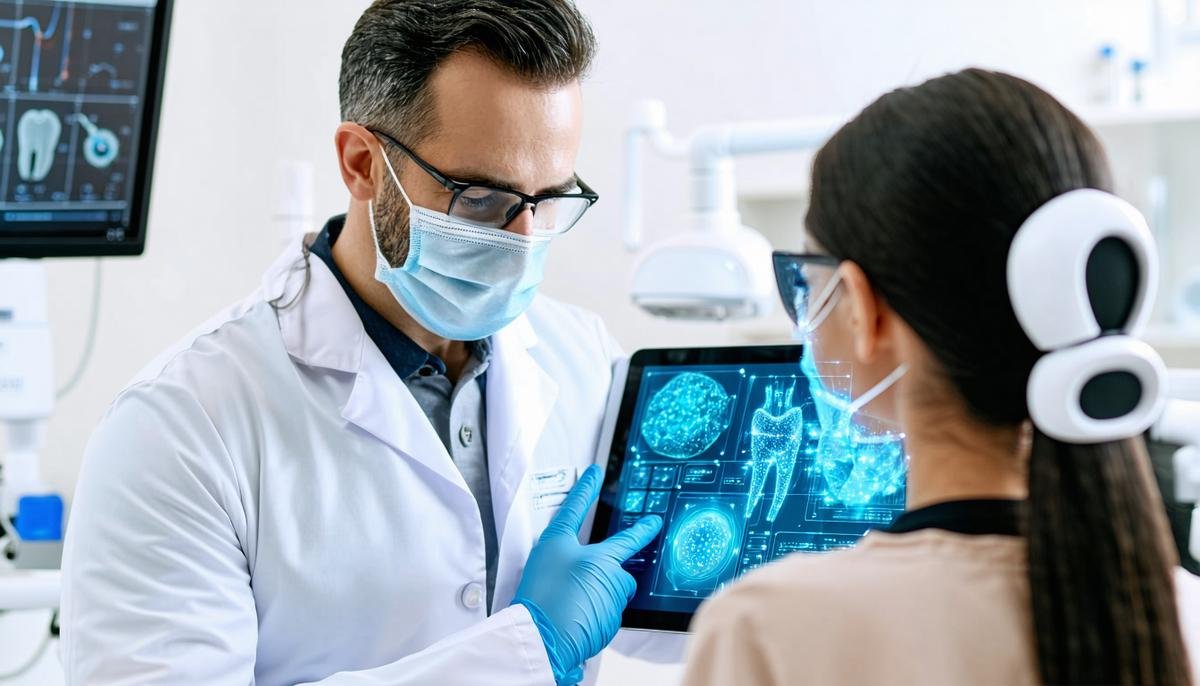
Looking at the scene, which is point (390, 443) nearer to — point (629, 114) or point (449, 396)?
point (449, 396)

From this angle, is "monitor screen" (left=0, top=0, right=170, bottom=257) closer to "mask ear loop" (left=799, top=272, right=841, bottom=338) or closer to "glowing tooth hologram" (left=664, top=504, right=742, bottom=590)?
"glowing tooth hologram" (left=664, top=504, right=742, bottom=590)

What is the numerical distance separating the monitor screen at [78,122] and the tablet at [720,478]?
3.31ft

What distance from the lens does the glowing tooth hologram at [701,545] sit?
48.6 inches

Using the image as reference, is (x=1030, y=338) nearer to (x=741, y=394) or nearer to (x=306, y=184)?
(x=741, y=394)

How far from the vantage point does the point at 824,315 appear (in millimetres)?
837

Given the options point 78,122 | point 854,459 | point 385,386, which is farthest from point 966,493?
point 78,122

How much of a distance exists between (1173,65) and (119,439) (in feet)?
8.32

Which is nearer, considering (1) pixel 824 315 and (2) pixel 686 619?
(1) pixel 824 315

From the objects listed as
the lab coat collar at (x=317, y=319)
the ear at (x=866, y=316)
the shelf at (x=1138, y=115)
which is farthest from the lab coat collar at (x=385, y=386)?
the shelf at (x=1138, y=115)

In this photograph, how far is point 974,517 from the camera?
72cm

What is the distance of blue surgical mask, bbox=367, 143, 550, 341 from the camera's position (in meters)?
1.28

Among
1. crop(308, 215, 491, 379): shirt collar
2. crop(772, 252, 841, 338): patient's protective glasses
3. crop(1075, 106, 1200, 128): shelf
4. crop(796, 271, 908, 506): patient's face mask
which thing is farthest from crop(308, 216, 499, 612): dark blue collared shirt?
crop(1075, 106, 1200, 128): shelf

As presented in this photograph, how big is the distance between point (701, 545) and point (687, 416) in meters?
0.15

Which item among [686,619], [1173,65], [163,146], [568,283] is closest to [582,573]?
[686,619]
